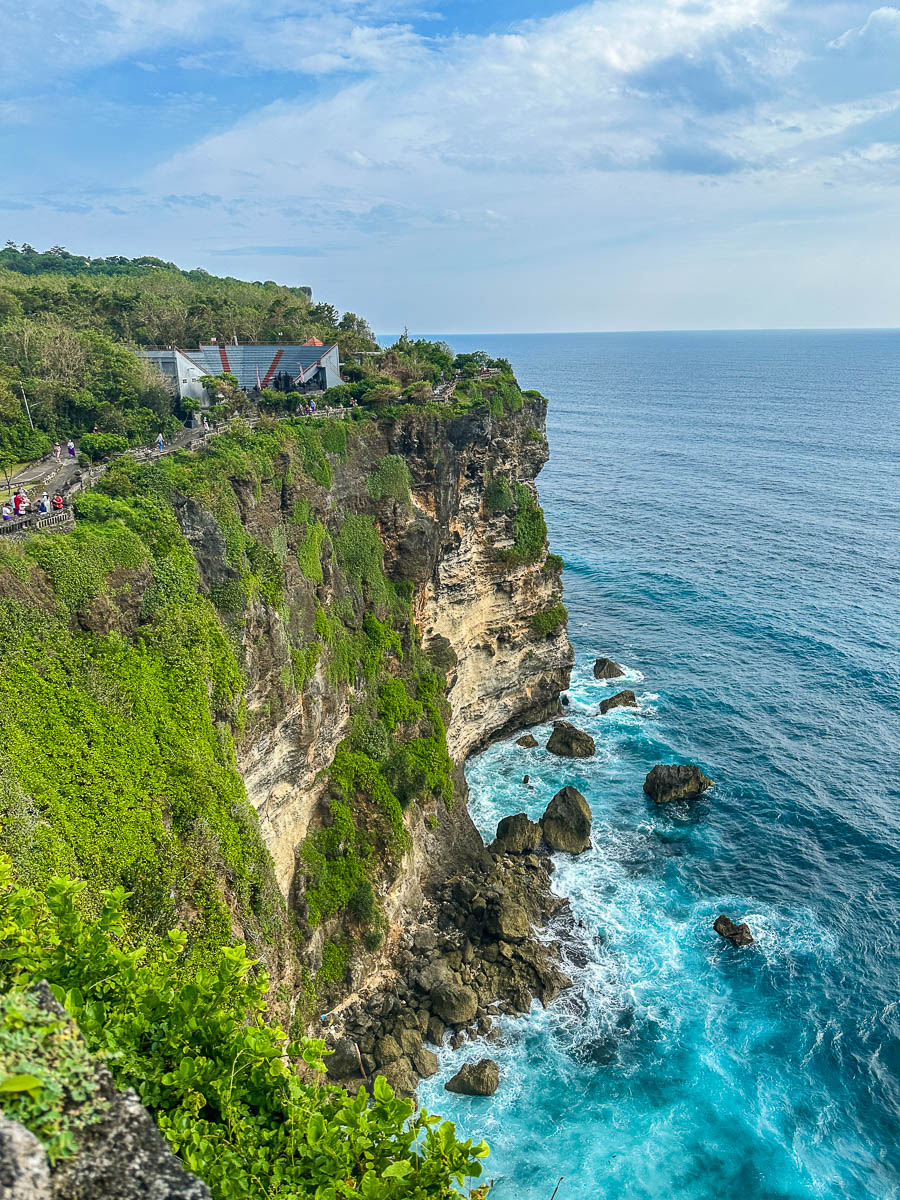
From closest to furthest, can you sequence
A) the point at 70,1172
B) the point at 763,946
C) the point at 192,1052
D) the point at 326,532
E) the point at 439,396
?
the point at 70,1172, the point at 192,1052, the point at 763,946, the point at 326,532, the point at 439,396

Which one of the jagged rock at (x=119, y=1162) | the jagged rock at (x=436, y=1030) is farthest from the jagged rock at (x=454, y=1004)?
the jagged rock at (x=119, y=1162)

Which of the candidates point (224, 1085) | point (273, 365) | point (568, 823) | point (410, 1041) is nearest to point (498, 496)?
point (273, 365)

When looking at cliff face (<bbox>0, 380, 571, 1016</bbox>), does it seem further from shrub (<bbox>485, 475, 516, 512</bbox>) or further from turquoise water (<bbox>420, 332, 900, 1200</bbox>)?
turquoise water (<bbox>420, 332, 900, 1200</bbox>)

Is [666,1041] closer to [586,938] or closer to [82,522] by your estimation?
[586,938]

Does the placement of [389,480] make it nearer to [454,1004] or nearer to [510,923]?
[510,923]

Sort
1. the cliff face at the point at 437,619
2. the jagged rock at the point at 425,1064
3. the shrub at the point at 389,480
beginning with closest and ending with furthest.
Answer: the jagged rock at the point at 425,1064
the cliff face at the point at 437,619
the shrub at the point at 389,480

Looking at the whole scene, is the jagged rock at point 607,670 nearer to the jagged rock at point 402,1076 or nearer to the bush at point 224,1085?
the jagged rock at point 402,1076

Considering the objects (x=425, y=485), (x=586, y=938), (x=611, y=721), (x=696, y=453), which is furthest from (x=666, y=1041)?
(x=696, y=453)
